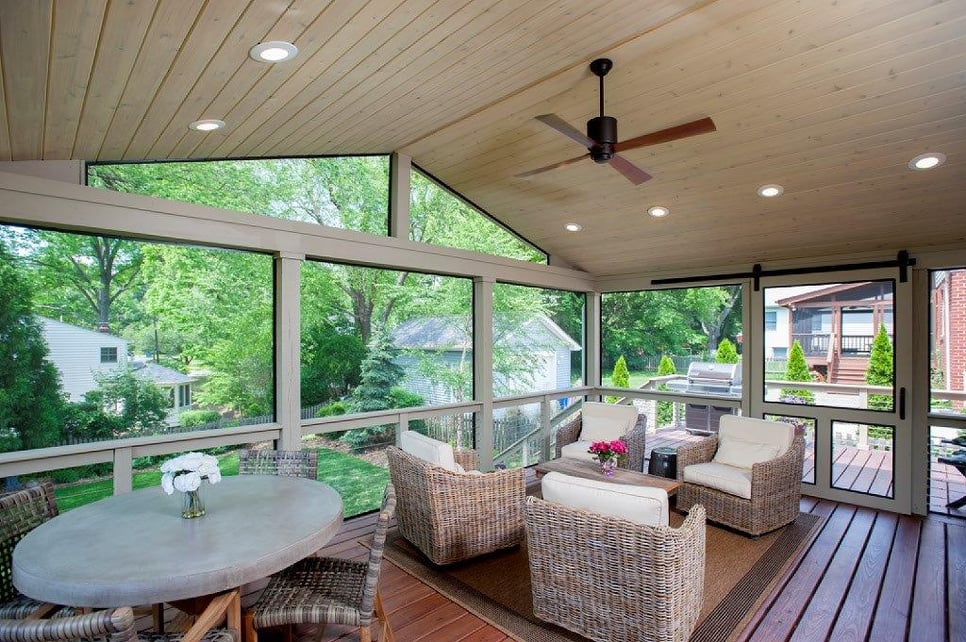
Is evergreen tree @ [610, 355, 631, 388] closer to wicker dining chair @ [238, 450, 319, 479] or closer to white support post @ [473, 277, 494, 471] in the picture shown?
white support post @ [473, 277, 494, 471]

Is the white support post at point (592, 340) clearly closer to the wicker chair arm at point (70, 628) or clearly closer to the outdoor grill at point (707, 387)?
the outdoor grill at point (707, 387)

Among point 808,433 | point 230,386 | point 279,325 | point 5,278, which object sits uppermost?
point 5,278

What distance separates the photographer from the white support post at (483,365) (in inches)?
223

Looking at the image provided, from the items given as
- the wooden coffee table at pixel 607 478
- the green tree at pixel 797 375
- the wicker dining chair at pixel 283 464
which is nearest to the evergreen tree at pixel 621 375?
the green tree at pixel 797 375

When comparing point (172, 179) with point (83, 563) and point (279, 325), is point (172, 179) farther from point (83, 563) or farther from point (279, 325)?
point (83, 563)

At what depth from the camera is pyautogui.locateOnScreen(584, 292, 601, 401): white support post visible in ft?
24.0

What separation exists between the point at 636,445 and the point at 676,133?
377 cm

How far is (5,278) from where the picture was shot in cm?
301

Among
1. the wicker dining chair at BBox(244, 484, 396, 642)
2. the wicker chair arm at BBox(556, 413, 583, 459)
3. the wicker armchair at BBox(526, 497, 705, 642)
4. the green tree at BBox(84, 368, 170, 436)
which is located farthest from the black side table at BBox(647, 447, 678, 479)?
the green tree at BBox(84, 368, 170, 436)

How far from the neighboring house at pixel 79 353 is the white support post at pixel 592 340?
5557 millimetres

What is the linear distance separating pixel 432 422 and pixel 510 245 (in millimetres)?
2346

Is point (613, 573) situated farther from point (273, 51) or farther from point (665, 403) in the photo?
point (665, 403)

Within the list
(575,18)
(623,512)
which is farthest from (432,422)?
(575,18)

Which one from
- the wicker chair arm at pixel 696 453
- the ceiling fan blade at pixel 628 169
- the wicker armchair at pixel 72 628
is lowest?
the wicker chair arm at pixel 696 453
